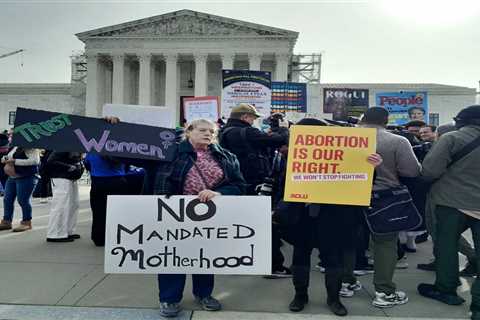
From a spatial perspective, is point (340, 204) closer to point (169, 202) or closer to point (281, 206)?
point (281, 206)

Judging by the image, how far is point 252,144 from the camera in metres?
4.73

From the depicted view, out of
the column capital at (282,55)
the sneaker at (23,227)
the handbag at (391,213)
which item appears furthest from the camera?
the column capital at (282,55)

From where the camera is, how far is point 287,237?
3994mm

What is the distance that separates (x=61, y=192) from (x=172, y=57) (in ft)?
150

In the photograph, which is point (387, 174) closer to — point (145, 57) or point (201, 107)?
point (201, 107)

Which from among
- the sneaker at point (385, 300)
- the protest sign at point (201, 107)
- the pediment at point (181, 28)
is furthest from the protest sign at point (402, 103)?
the pediment at point (181, 28)

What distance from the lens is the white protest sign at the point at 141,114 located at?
4191 mm

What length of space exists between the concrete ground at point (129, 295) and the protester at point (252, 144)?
22.7 inches

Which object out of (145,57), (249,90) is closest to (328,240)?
(249,90)

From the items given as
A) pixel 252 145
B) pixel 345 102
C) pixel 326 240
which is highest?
pixel 345 102

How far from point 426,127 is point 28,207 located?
6762mm

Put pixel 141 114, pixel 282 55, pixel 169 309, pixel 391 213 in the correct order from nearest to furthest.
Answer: pixel 169 309, pixel 391 213, pixel 141 114, pixel 282 55

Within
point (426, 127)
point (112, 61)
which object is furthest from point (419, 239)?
point (112, 61)

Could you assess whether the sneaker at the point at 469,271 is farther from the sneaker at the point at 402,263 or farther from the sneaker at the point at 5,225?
the sneaker at the point at 5,225
